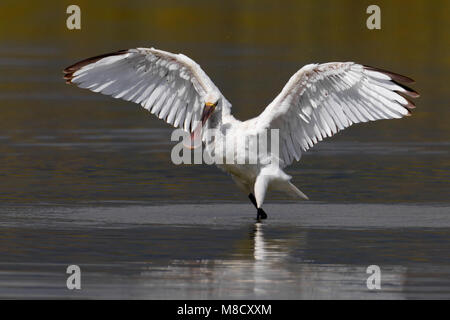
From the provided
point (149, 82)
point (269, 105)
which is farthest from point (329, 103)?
point (149, 82)

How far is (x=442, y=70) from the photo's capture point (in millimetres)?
39469

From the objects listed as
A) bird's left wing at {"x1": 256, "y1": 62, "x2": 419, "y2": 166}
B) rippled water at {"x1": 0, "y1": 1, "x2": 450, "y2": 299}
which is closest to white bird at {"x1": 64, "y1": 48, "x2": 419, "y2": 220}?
bird's left wing at {"x1": 256, "y1": 62, "x2": 419, "y2": 166}

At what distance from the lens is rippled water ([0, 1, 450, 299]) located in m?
14.7

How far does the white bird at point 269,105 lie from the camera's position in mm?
18828

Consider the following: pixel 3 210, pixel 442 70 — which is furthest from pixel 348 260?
pixel 442 70

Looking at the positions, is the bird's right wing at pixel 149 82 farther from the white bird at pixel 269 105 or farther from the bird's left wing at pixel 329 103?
the bird's left wing at pixel 329 103

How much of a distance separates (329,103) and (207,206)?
2.04m

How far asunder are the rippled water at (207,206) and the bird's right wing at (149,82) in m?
1.20

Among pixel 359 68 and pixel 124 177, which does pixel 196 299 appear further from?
pixel 124 177

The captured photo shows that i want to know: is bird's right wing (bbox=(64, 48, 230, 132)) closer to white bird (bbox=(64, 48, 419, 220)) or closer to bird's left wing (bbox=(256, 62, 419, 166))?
white bird (bbox=(64, 48, 419, 220))

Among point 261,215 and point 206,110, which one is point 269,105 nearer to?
point 206,110

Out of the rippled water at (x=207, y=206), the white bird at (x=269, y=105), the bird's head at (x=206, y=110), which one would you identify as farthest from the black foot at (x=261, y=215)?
the bird's head at (x=206, y=110)

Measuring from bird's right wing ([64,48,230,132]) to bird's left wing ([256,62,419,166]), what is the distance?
1.11 m
